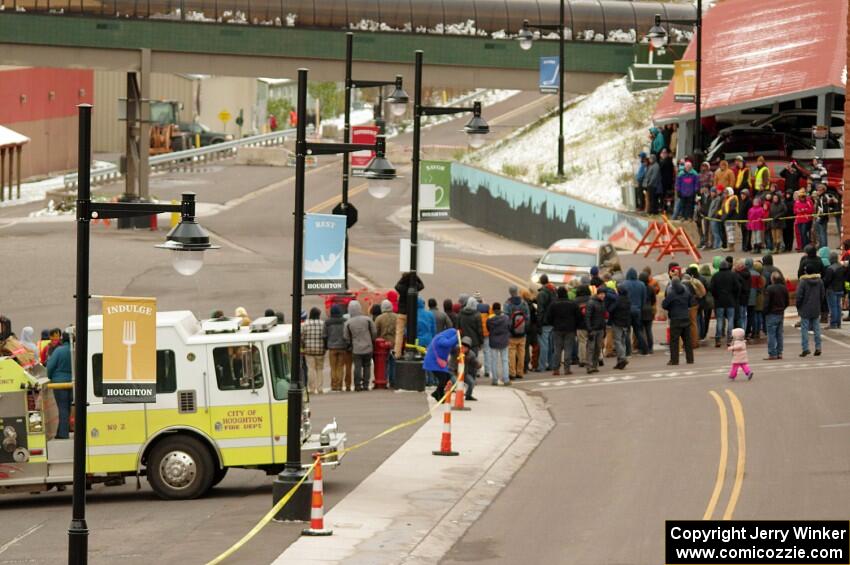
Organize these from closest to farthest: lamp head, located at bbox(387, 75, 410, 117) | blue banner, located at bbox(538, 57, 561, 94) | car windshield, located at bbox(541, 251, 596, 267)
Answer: lamp head, located at bbox(387, 75, 410, 117), car windshield, located at bbox(541, 251, 596, 267), blue banner, located at bbox(538, 57, 561, 94)

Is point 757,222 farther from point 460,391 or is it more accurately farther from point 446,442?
point 446,442

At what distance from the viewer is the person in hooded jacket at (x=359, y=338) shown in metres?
28.0

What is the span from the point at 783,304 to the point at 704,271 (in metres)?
3.46

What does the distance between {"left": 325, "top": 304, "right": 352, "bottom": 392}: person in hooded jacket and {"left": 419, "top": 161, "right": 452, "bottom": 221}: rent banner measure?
3.19 metres

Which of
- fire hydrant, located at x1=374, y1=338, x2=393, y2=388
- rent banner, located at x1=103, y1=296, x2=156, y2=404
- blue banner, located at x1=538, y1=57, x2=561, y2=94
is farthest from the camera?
blue banner, located at x1=538, y1=57, x2=561, y2=94

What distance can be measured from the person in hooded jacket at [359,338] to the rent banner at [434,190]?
2.91 metres

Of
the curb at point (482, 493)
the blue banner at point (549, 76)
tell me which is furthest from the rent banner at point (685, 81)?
the curb at point (482, 493)

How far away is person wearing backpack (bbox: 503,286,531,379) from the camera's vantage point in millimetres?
29312

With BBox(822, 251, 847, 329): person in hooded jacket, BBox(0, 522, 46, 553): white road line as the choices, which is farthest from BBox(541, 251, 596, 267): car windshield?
BBox(0, 522, 46, 553): white road line

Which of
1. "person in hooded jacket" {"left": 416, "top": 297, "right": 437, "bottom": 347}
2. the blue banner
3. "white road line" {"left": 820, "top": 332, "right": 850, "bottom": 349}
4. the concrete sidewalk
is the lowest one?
the concrete sidewalk

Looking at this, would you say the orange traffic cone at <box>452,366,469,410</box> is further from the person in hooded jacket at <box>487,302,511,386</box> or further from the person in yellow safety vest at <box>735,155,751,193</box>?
the person in yellow safety vest at <box>735,155,751,193</box>

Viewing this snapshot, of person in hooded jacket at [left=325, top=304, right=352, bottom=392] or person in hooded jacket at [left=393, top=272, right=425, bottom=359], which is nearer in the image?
person in hooded jacket at [left=325, top=304, right=352, bottom=392]

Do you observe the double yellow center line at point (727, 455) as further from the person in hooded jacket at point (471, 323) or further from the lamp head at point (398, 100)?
the lamp head at point (398, 100)

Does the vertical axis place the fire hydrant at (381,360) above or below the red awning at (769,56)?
below
